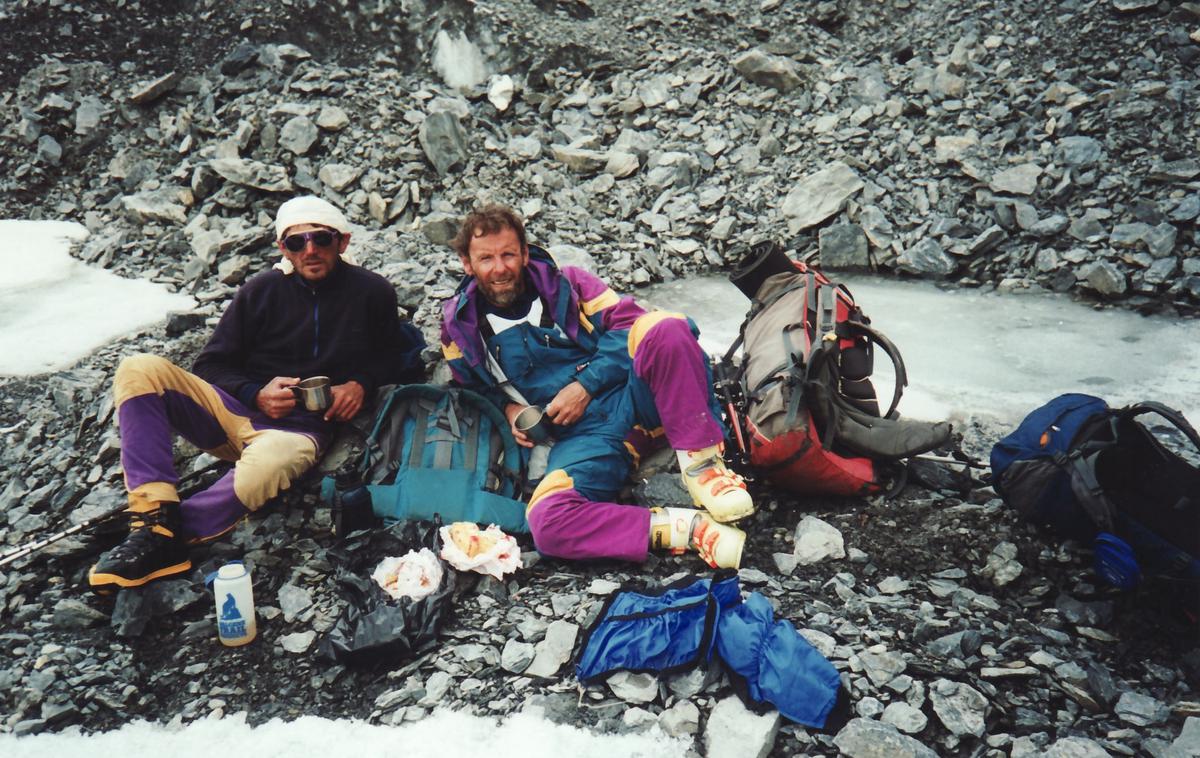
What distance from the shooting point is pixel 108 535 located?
429 cm

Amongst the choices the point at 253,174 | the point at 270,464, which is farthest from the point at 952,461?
the point at 253,174

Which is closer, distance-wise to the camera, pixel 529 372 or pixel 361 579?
pixel 361 579

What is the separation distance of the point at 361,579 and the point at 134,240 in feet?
19.4

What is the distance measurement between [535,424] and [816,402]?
1.55 metres

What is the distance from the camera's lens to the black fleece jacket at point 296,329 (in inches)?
186

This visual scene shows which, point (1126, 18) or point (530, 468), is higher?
point (1126, 18)

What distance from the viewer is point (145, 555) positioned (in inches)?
153

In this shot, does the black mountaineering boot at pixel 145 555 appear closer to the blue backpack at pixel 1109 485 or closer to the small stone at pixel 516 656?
the small stone at pixel 516 656

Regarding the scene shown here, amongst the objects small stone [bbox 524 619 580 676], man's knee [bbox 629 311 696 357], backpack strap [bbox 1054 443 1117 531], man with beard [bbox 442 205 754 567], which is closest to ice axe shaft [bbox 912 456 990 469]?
backpack strap [bbox 1054 443 1117 531]

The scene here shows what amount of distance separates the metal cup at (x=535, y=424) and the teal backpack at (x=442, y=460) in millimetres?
112

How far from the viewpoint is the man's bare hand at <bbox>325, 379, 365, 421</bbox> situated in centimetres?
471

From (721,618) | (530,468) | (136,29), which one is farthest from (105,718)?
(136,29)

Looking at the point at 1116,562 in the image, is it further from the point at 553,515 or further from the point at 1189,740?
the point at 553,515

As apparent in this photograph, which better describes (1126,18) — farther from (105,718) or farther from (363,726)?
(105,718)
